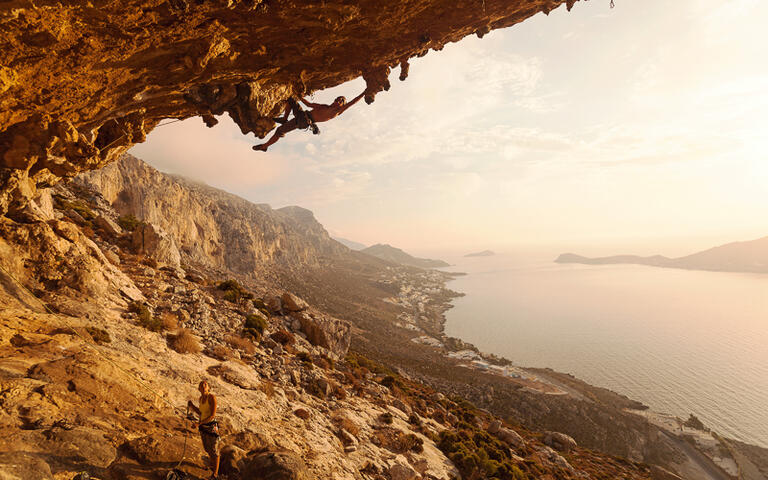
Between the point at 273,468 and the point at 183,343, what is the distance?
8114 mm

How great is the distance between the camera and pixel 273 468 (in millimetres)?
6195

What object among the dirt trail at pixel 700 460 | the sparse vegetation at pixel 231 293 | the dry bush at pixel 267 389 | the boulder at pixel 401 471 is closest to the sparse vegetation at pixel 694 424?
the dirt trail at pixel 700 460

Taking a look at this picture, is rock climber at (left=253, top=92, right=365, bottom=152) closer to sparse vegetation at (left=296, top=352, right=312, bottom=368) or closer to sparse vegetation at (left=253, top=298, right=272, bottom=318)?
sparse vegetation at (left=296, top=352, right=312, bottom=368)

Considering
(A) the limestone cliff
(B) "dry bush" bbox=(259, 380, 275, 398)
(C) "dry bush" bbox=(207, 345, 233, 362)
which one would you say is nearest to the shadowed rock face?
(C) "dry bush" bbox=(207, 345, 233, 362)

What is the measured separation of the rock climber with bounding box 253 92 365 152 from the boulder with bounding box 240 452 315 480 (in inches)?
432

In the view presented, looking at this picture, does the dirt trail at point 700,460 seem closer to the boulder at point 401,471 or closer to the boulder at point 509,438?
the boulder at point 509,438

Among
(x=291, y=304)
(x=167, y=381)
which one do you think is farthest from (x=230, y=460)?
(x=291, y=304)

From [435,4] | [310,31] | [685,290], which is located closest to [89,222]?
[310,31]

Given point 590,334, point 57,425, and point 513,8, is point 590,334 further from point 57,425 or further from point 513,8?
point 57,425

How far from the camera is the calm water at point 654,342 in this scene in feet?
192

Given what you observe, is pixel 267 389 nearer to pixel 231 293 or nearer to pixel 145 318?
pixel 145 318

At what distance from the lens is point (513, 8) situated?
1057cm

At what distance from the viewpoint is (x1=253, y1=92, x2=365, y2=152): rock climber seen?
456 inches

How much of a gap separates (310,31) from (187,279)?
18867mm
